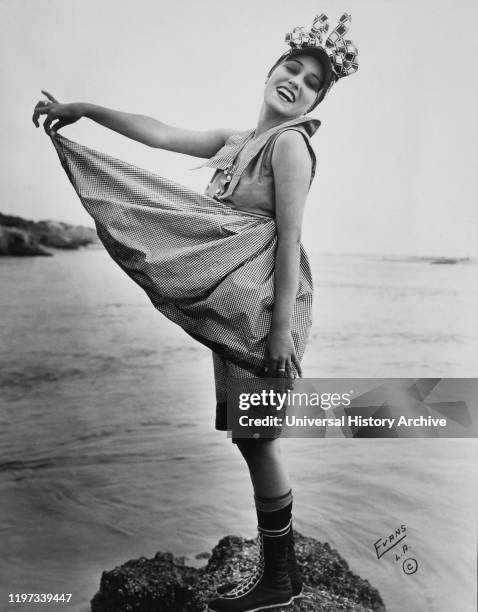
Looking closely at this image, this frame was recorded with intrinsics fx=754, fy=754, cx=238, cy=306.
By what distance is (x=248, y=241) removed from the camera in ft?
4.50

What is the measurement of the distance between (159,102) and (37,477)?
0.98 metres

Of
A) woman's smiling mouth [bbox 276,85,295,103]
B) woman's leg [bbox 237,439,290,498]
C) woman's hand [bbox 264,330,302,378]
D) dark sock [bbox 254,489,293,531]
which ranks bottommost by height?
dark sock [bbox 254,489,293,531]

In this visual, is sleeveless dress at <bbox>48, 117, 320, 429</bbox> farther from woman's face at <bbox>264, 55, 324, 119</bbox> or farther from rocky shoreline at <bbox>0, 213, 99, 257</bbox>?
rocky shoreline at <bbox>0, 213, 99, 257</bbox>

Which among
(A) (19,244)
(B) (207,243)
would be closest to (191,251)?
(B) (207,243)

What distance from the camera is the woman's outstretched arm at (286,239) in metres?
1.35

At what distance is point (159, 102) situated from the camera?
72.2 inches

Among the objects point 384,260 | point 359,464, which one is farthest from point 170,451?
point 384,260

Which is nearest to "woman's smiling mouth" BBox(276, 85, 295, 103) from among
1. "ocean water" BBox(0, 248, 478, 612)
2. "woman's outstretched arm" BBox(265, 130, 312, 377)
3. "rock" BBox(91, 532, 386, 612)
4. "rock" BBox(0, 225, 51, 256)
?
"woman's outstretched arm" BBox(265, 130, 312, 377)

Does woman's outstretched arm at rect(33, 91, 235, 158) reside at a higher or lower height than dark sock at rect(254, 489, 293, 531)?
higher

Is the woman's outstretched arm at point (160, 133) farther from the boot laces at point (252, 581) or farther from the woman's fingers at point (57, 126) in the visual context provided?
the boot laces at point (252, 581)

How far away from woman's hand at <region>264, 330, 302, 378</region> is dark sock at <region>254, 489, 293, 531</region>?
0.25m

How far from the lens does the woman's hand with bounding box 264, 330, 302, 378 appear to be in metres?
1.35

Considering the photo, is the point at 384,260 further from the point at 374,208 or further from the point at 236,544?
the point at 236,544

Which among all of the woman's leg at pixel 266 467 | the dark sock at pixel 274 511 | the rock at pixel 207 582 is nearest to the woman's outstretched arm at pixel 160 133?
the woman's leg at pixel 266 467
